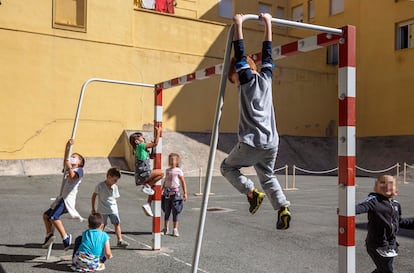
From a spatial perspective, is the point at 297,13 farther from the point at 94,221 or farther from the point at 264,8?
the point at 94,221

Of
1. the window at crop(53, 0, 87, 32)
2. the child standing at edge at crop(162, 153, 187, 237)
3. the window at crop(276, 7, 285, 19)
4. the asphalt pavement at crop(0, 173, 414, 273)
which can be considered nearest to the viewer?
the asphalt pavement at crop(0, 173, 414, 273)

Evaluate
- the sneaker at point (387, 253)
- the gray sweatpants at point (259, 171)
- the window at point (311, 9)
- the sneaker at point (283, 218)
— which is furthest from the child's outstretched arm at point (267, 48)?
the window at point (311, 9)

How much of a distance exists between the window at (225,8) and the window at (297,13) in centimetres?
557

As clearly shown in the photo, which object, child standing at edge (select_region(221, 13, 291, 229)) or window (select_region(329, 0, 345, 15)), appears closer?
Answer: child standing at edge (select_region(221, 13, 291, 229))

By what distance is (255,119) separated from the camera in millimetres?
3750

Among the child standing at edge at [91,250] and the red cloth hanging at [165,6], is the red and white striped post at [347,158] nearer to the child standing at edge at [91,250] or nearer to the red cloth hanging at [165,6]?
the child standing at edge at [91,250]

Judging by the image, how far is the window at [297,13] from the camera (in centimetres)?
3297

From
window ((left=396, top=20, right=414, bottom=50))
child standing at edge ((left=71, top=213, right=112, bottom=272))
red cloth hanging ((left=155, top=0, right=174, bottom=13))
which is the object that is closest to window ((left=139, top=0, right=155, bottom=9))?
red cloth hanging ((left=155, top=0, right=174, bottom=13))

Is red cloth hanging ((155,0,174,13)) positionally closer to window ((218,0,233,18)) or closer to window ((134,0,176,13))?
window ((134,0,176,13))

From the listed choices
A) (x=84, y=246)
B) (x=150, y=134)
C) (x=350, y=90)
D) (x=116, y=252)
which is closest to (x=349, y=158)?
(x=350, y=90)

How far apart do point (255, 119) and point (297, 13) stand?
31.1m

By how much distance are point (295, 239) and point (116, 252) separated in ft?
10.3

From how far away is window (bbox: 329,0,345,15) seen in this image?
3021 centimetres

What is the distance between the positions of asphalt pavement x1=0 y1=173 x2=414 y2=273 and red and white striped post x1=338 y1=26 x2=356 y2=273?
105 inches
